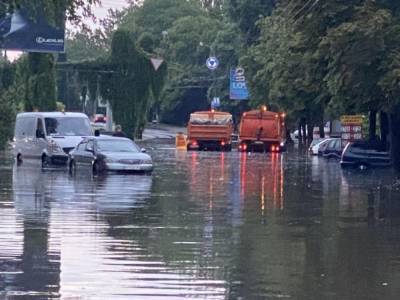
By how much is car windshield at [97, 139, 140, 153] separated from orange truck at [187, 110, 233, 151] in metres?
35.5

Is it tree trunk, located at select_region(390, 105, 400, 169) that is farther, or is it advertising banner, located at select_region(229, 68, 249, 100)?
advertising banner, located at select_region(229, 68, 249, 100)

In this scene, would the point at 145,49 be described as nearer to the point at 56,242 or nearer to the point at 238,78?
the point at 238,78

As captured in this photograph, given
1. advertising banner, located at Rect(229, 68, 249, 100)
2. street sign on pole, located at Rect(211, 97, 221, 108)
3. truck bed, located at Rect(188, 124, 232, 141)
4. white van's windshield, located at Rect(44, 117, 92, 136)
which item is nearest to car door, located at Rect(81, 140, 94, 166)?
white van's windshield, located at Rect(44, 117, 92, 136)

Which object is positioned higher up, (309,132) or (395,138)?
(395,138)

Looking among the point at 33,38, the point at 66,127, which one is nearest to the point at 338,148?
the point at 33,38

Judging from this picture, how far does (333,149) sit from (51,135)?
2290cm

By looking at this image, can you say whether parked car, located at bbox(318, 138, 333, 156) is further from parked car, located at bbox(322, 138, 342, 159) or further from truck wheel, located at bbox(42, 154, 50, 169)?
truck wheel, located at bbox(42, 154, 50, 169)

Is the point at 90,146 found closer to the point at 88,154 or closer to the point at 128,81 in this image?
the point at 88,154

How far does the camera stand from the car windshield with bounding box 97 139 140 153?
4141 cm

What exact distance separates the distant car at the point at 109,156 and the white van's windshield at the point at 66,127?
5.54m

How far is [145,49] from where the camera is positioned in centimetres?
9350

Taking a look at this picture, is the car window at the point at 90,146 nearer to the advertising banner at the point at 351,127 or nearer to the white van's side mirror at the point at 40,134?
the white van's side mirror at the point at 40,134

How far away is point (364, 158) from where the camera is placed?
52.1 metres

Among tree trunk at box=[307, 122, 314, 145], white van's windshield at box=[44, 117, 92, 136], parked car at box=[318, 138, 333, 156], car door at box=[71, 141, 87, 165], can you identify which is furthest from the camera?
tree trunk at box=[307, 122, 314, 145]
